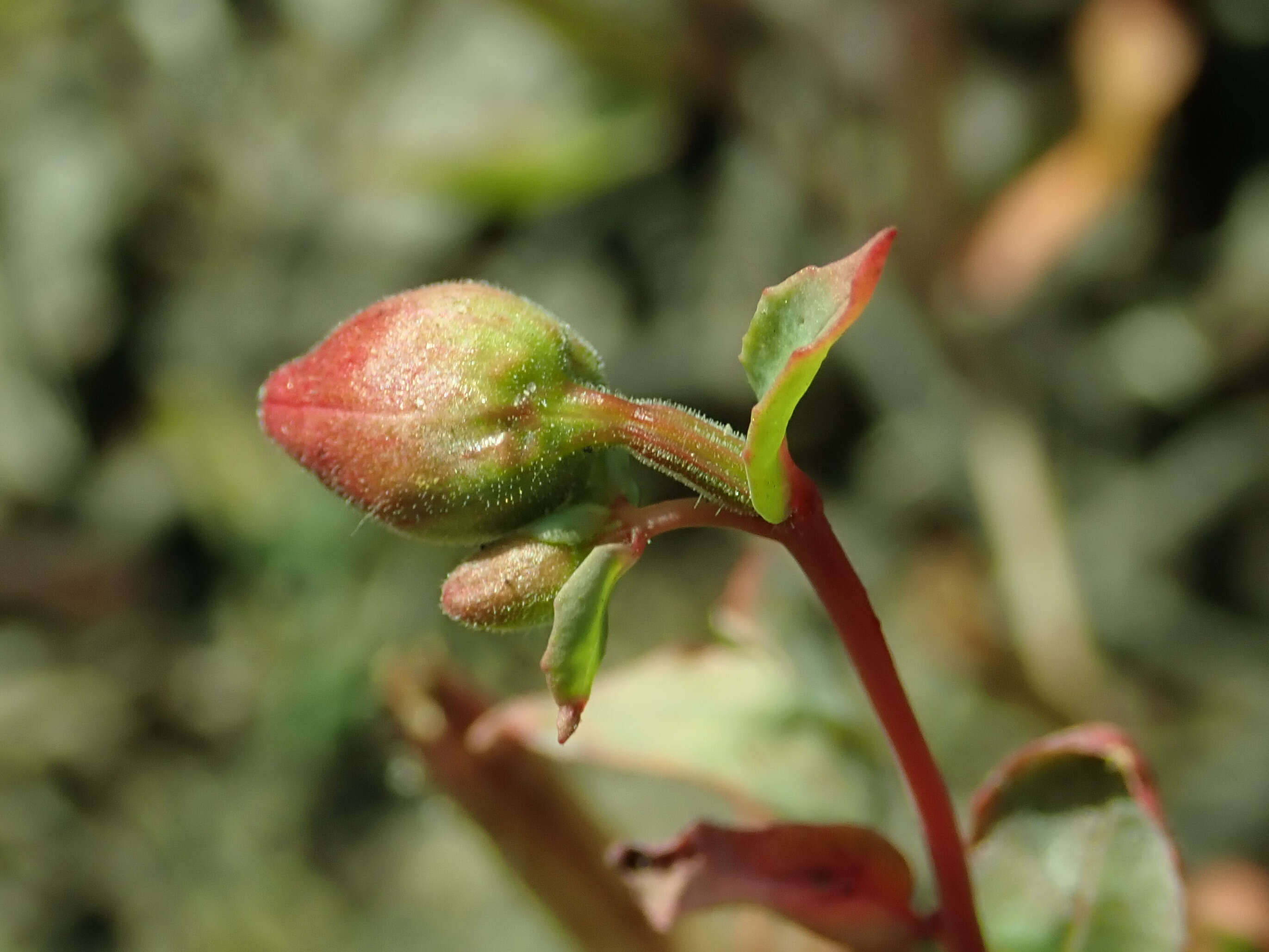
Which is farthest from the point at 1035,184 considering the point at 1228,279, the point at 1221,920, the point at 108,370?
the point at 108,370

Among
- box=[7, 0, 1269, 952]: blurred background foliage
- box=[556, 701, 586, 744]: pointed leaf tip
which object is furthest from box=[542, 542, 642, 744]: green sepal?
box=[7, 0, 1269, 952]: blurred background foliage

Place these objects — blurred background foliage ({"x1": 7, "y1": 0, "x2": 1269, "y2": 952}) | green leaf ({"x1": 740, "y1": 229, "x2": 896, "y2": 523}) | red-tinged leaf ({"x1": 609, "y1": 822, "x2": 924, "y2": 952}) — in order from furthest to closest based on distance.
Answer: blurred background foliage ({"x1": 7, "y1": 0, "x2": 1269, "y2": 952}), red-tinged leaf ({"x1": 609, "y1": 822, "x2": 924, "y2": 952}), green leaf ({"x1": 740, "y1": 229, "x2": 896, "y2": 523})

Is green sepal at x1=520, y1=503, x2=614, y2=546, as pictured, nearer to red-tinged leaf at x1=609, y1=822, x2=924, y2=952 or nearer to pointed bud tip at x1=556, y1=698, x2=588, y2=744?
pointed bud tip at x1=556, y1=698, x2=588, y2=744

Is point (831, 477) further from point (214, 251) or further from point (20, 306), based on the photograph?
point (20, 306)

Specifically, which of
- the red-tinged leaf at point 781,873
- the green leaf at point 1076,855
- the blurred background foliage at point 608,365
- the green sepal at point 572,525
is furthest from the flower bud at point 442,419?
the blurred background foliage at point 608,365

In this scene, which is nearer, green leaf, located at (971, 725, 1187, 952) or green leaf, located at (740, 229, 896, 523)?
green leaf, located at (740, 229, 896, 523)

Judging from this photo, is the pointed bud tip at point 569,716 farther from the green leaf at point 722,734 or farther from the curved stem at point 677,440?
the green leaf at point 722,734
